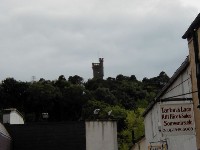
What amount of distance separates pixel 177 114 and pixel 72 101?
3001 inches

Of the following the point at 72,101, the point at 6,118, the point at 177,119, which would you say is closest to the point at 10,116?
the point at 6,118

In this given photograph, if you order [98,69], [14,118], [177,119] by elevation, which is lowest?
[177,119]

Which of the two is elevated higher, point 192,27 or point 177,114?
point 192,27

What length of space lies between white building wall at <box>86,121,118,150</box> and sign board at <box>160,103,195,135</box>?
71.4ft

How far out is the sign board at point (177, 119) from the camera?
14.5m

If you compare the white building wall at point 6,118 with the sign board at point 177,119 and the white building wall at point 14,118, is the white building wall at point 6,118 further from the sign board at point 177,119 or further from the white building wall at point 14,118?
the sign board at point 177,119

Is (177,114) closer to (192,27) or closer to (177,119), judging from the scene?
(177,119)

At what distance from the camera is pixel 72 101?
296 ft

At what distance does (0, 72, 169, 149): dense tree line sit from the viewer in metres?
84.8

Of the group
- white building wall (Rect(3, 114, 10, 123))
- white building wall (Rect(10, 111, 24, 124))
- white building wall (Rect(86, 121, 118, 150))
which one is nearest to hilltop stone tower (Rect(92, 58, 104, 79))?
white building wall (Rect(10, 111, 24, 124))

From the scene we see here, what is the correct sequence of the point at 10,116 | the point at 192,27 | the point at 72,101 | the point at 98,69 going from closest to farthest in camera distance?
1. the point at 192,27
2. the point at 10,116
3. the point at 72,101
4. the point at 98,69

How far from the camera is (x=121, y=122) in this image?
8888 cm

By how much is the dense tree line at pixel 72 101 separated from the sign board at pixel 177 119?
205 feet

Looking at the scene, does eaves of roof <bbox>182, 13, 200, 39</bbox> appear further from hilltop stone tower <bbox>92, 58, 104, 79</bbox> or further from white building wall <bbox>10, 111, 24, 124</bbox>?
hilltop stone tower <bbox>92, 58, 104, 79</bbox>
